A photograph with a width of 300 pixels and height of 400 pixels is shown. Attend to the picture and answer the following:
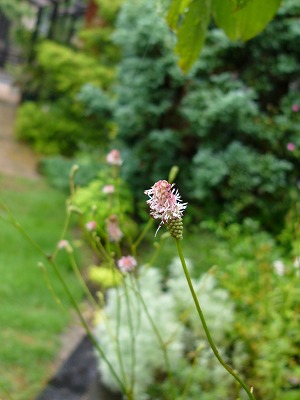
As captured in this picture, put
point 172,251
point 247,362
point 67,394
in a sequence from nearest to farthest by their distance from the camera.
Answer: point 247,362
point 67,394
point 172,251

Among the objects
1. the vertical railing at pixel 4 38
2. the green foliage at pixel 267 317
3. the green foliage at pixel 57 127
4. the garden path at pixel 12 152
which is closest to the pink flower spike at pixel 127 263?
the green foliage at pixel 267 317

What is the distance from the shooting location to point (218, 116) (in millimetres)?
4199

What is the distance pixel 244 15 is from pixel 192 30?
9 cm

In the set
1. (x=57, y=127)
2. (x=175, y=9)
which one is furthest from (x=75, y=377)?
(x=57, y=127)

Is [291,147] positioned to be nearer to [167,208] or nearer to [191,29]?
[191,29]

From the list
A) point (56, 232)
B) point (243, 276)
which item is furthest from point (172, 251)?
point (56, 232)

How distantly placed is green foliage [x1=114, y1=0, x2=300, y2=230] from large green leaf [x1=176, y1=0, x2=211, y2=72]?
319cm

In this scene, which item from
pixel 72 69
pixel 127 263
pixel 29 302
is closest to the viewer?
pixel 127 263

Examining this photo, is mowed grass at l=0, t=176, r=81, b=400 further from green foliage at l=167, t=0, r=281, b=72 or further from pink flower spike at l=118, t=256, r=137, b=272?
green foliage at l=167, t=0, r=281, b=72

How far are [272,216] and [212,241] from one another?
3.57ft

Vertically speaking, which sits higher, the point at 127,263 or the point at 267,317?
the point at 267,317

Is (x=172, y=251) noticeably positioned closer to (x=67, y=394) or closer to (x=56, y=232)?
(x=67, y=394)

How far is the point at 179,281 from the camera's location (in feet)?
7.23

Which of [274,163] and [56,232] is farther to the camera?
[56,232]
